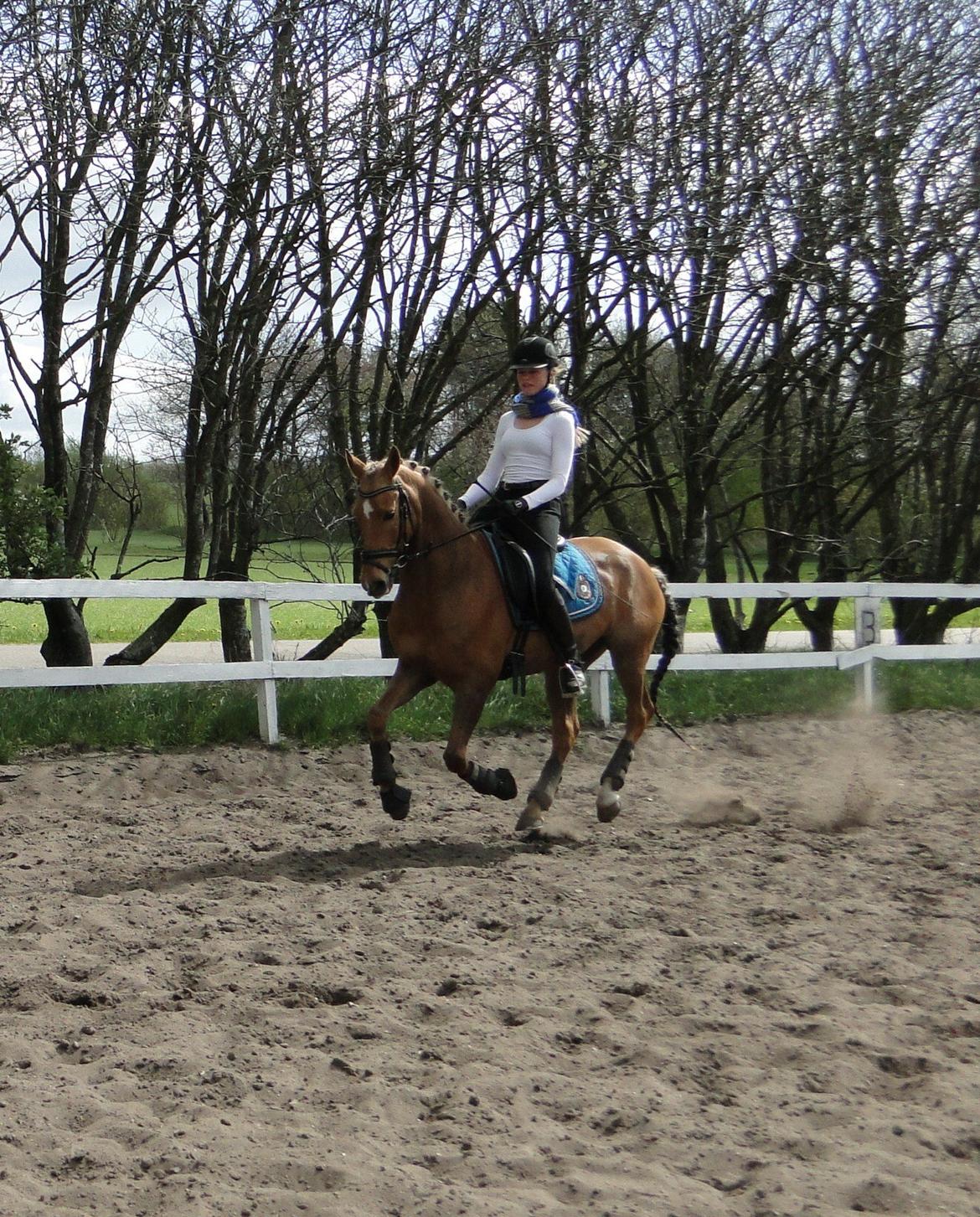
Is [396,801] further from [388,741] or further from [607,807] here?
[607,807]

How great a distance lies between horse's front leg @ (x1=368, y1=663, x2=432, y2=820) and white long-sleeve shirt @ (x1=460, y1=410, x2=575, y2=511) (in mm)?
1121

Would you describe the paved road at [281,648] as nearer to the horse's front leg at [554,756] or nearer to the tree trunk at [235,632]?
the tree trunk at [235,632]

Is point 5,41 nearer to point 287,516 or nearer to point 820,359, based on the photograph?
point 287,516

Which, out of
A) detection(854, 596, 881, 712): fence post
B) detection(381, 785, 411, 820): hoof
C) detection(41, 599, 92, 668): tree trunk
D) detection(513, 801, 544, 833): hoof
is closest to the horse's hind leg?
detection(513, 801, 544, 833): hoof

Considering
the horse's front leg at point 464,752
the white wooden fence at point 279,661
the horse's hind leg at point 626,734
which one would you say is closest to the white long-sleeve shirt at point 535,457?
the horse's front leg at point 464,752

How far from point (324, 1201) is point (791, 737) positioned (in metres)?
8.50

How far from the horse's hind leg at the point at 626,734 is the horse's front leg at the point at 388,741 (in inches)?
52.9

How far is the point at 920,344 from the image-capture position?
50.8 feet

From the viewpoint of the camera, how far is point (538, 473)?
24.1 feet

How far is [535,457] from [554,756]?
74.0 inches

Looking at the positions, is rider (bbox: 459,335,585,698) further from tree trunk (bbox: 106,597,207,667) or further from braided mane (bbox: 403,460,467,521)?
tree trunk (bbox: 106,597,207,667)

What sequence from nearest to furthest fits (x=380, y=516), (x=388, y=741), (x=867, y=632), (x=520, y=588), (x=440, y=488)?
(x=380, y=516), (x=388, y=741), (x=440, y=488), (x=520, y=588), (x=867, y=632)

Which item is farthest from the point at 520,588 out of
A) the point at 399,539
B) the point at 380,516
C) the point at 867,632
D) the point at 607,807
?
the point at 867,632

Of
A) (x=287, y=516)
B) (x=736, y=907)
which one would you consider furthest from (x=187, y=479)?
(x=736, y=907)
